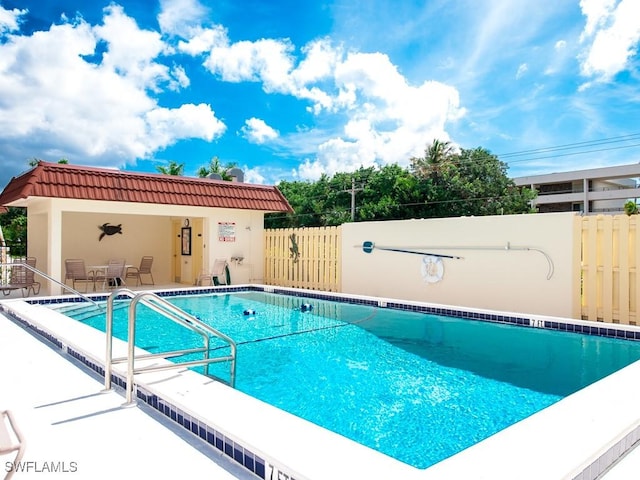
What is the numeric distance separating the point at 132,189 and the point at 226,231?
3287 mm

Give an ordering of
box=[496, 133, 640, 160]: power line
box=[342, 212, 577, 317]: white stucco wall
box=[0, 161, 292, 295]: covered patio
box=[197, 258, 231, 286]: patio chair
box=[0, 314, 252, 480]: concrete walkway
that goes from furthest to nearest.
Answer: box=[496, 133, 640, 160]: power line < box=[197, 258, 231, 286]: patio chair < box=[0, 161, 292, 295]: covered patio < box=[342, 212, 577, 317]: white stucco wall < box=[0, 314, 252, 480]: concrete walkway

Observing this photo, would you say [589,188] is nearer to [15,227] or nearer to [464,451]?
[15,227]

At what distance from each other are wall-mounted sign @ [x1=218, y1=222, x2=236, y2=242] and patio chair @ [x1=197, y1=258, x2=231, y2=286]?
698 millimetres

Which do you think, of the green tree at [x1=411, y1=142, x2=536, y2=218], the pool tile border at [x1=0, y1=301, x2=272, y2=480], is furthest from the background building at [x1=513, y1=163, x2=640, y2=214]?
the pool tile border at [x1=0, y1=301, x2=272, y2=480]

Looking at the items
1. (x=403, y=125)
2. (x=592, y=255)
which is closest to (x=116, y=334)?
(x=592, y=255)

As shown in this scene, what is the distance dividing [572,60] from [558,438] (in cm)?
3094

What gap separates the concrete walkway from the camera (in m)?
2.87

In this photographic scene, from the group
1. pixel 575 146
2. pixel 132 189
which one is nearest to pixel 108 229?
pixel 132 189

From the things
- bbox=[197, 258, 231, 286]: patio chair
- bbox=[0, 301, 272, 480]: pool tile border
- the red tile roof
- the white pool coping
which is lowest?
bbox=[0, 301, 272, 480]: pool tile border

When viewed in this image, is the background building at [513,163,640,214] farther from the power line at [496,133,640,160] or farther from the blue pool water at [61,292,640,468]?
the blue pool water at [61,292,640,468]

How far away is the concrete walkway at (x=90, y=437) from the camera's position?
2.87 m

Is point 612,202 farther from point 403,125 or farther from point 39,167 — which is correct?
point 39,167

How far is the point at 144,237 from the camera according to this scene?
17.3m

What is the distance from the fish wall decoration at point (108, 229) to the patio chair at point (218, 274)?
3.92 metres
